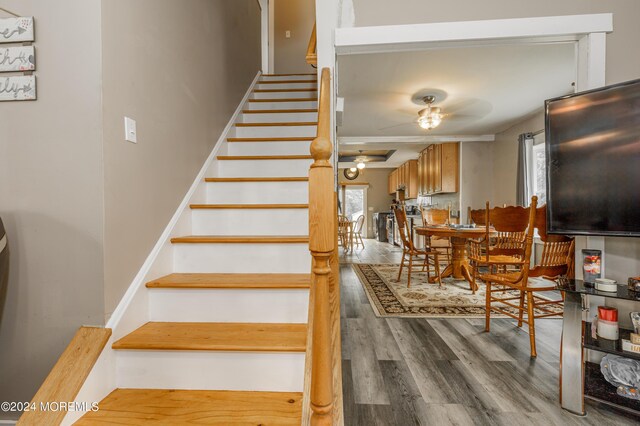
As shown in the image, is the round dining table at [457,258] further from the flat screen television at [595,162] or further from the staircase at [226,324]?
the staircase at [226,324]

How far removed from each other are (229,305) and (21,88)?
4.38ft

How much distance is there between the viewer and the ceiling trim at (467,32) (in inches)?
72.1

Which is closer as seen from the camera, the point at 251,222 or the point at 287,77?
the point at 251,222

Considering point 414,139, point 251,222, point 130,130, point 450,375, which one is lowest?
point 450,375

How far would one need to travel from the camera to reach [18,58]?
1291mm

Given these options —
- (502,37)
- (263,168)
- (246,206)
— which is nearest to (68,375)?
(246,206)

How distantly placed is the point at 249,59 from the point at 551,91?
392 cm

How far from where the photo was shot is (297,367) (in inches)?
50.6

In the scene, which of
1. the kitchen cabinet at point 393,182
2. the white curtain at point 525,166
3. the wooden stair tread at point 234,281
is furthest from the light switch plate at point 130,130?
the kitchen cabinet at point 393,182

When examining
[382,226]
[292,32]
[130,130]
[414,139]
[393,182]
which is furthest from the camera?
[393,182]

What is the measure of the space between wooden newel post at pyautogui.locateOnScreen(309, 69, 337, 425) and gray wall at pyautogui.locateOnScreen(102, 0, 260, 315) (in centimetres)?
108

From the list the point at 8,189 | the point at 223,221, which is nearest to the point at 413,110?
the point at 223,221

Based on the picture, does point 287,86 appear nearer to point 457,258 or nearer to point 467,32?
point 467,32

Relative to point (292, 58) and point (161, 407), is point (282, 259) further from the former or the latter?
point (292, 58)
